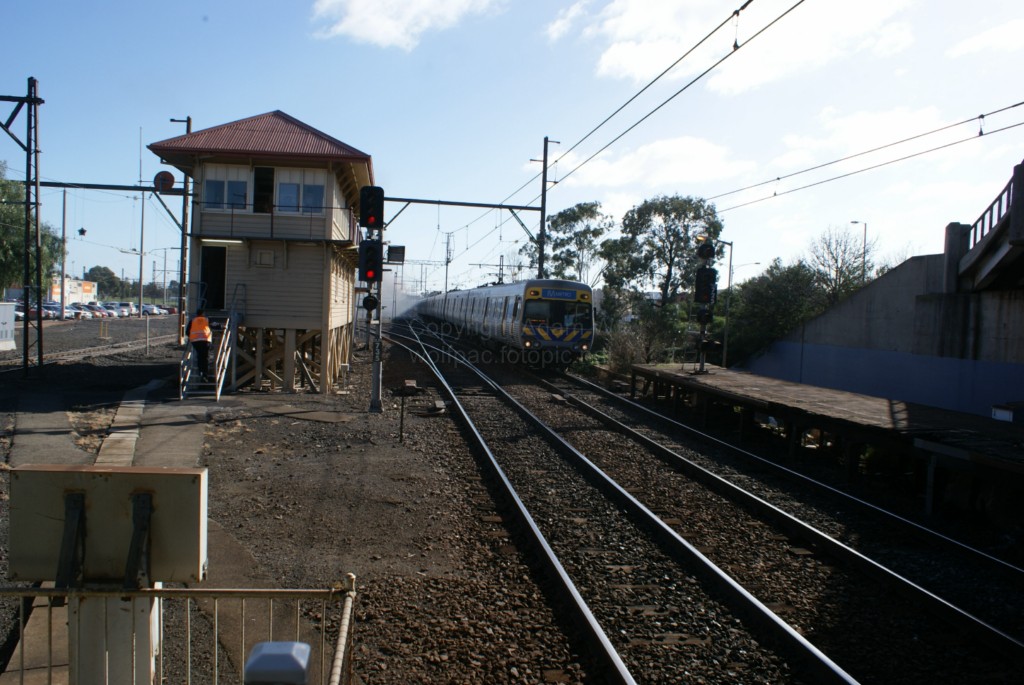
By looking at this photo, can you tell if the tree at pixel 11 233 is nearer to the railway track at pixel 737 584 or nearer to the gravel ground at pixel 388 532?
the gravel ground at pixel 388 532

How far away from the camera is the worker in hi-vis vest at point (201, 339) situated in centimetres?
1578

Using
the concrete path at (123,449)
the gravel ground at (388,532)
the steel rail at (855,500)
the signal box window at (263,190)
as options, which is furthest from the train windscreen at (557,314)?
the concrete path at (123,449)

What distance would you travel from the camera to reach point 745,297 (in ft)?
125

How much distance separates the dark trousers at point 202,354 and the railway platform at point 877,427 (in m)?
10.1

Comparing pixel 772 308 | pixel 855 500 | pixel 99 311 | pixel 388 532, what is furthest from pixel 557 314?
pixel 99 311

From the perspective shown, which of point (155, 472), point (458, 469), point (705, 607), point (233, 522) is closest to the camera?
point (155, 472)

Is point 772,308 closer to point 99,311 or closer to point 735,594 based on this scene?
point 735,594

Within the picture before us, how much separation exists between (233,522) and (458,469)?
144 inches

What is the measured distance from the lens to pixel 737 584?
6.27 meters

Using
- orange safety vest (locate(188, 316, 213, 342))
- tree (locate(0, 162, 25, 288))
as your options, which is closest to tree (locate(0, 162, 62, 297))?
tree (locate(0, 162, 25, 288))

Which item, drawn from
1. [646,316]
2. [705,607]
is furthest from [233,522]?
[646,316]

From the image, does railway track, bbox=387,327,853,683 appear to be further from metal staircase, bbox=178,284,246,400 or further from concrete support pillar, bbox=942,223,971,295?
concrete support pillar, bbox=942,223,971,295

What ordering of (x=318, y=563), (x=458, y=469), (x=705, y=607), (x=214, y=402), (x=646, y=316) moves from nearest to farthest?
(x=705, y=607)
(x=318, y=563)
(x=458, y=469)
(x=214, y=402)
(x=646, y=316)

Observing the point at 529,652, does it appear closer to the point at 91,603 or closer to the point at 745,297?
the point at 91,603
